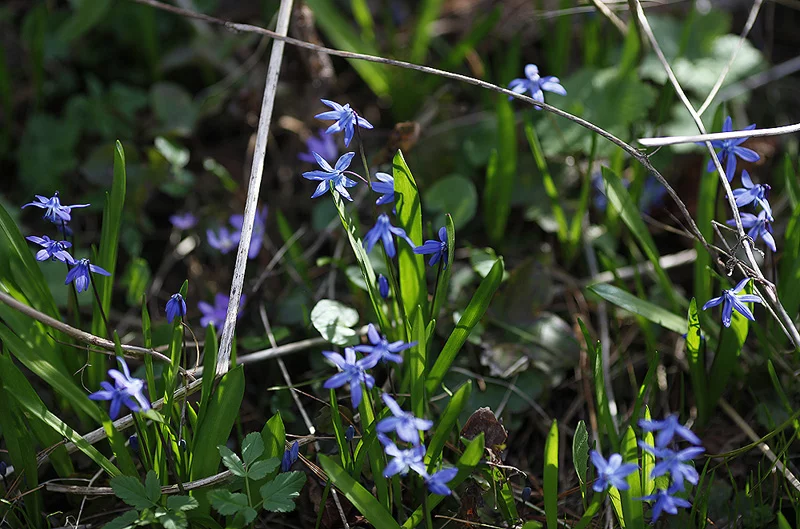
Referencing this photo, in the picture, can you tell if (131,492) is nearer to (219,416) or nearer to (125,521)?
(125,521)

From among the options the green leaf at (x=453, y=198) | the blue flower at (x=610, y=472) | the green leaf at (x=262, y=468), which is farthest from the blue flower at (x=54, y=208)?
the blue flower at (x=610, y=472)

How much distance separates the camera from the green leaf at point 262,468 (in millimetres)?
1567

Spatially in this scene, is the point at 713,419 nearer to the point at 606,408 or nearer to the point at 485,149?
the point at 606,408

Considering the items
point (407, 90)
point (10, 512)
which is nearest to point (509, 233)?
point (407, 90)

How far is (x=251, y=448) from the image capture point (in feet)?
5.27

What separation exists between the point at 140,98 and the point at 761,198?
7.99 ft

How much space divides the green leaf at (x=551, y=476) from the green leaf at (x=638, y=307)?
503 mm

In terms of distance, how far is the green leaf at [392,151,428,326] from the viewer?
172 centimetres

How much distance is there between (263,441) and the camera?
5.50 ft

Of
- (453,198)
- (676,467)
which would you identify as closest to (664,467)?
(676,467)

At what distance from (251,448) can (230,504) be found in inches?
5.0

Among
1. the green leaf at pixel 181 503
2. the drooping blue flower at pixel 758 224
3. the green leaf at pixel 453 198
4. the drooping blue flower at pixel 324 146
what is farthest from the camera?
the drooping blue flower at pixel 324 146

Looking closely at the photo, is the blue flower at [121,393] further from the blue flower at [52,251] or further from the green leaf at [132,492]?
the blue flower at [52,251]

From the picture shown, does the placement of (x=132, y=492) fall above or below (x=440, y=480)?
below
